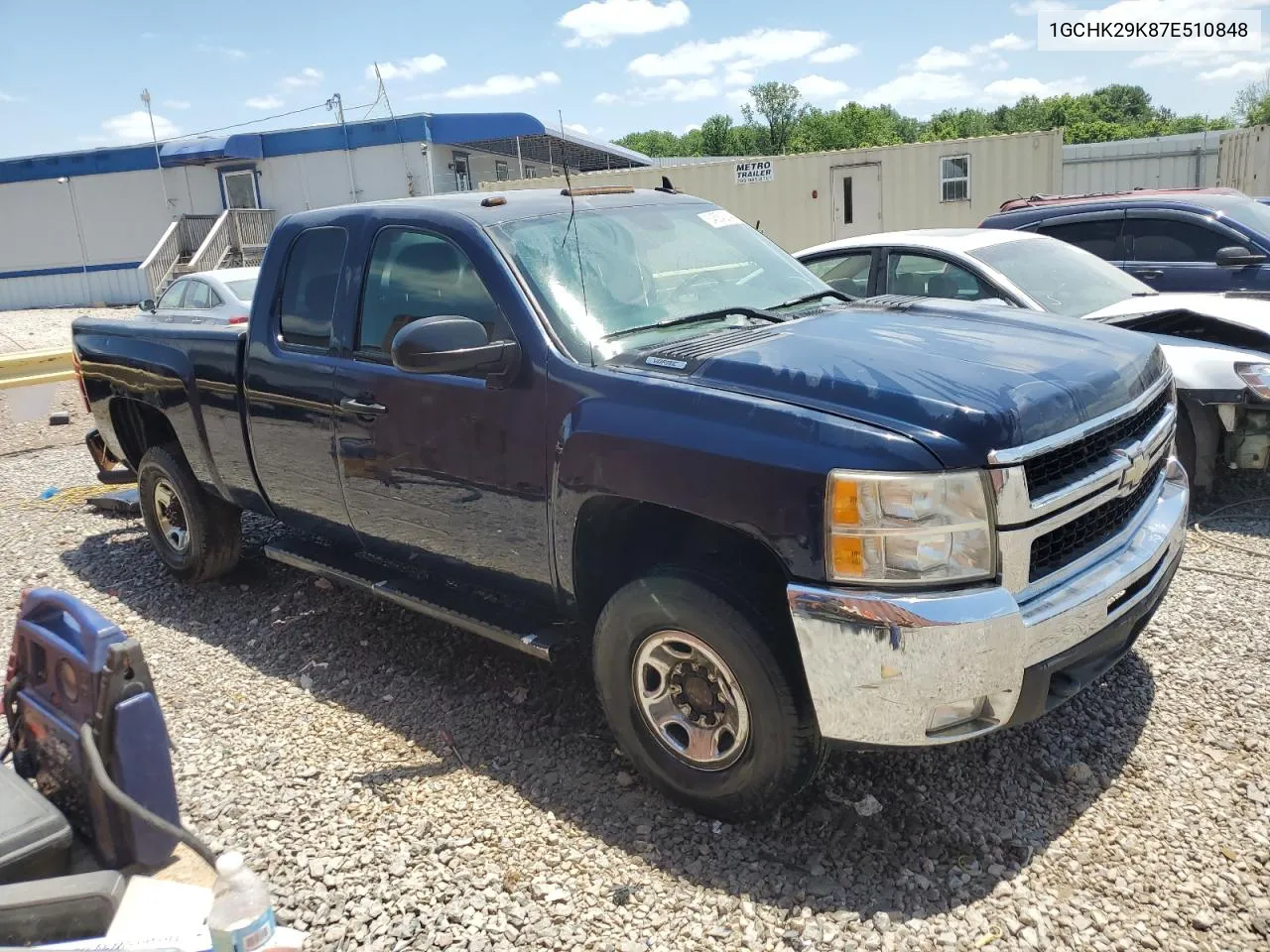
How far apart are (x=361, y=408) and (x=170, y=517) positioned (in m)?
2.38

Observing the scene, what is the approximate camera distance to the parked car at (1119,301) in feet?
17.4

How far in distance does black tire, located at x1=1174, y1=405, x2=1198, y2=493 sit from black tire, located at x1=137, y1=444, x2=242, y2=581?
521 centimetres

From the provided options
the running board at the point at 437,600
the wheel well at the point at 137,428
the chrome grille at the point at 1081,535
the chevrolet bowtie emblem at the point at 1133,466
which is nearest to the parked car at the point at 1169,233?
the chrome grille at the point at 1081,535

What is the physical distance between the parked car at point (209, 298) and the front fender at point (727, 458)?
889 cm

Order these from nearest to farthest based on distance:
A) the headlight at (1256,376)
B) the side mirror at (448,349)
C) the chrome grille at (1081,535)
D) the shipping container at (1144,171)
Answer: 1. the chrome grille at (1081,535)
2. the side mirror at (448,349)
3. the headlight at (1256,376)
4. the shipping container at (1144,171)

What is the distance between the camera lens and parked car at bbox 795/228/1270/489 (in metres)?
5.29

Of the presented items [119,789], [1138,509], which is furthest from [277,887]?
[1138,509]

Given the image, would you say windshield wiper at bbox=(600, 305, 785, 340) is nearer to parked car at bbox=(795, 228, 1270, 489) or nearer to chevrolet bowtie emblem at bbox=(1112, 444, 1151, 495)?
chevrolet bowtie emblem at bbox=(1112, 444, 1151, 495)

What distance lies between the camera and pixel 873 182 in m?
19.6

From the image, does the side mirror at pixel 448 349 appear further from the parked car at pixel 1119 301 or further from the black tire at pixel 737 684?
the parked car at pixel 1119 301

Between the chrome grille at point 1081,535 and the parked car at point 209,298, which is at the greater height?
the parked car at point 209,298

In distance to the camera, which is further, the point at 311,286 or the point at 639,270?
the point at 311,286

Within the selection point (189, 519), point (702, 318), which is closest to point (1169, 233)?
point (702, 318)

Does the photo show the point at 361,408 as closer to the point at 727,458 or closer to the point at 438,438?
the point at 438,438
